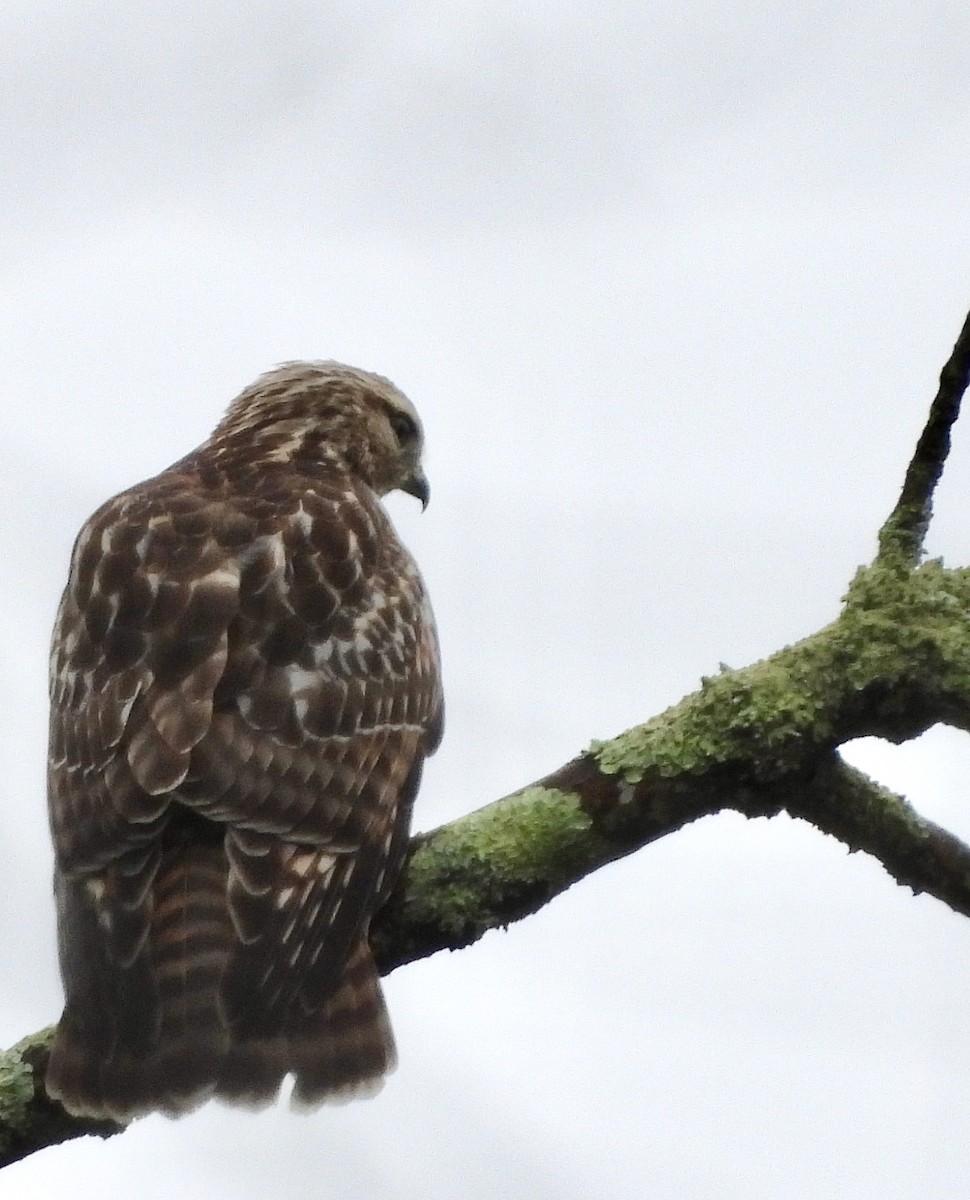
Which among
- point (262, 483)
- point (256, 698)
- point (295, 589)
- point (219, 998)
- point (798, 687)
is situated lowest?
point (219, 998)

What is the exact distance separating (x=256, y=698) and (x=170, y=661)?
10.3 inches

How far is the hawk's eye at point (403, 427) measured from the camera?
6.65 metres

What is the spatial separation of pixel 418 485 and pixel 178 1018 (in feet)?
10.1

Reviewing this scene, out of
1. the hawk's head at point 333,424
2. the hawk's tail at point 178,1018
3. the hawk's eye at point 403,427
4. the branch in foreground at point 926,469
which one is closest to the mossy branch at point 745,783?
the branch in foreground at point 926,469

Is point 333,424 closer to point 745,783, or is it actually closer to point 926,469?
point 926,469

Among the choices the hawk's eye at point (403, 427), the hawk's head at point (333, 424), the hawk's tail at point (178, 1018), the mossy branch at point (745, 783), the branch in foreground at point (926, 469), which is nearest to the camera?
the hawk's tail at point (178, 1018)

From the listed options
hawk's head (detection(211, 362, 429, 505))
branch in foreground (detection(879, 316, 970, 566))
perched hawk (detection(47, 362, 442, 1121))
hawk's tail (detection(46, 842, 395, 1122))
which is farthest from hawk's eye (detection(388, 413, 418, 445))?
hawk's tail (detection(46, 842, 395, 1122))

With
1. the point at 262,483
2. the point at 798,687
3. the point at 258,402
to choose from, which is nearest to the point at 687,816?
the point at 798,687

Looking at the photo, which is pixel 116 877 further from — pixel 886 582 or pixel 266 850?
pixel 886 582

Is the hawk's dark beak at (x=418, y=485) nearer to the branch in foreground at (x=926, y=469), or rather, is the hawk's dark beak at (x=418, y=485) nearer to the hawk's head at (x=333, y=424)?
the hawk's head at (x=333, y=424)

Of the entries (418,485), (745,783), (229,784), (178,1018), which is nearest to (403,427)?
(418,485)

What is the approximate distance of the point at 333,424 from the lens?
6410 millimetres

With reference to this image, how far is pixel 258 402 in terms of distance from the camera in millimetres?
6668

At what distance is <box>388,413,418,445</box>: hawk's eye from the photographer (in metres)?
6.65
